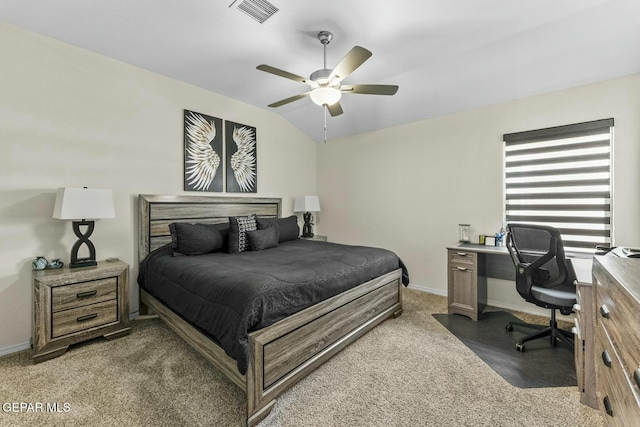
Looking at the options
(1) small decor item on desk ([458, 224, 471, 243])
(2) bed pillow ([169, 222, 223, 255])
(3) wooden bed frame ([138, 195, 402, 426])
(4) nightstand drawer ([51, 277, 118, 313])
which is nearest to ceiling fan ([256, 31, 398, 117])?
(3) wooden bed frame ([138, 195, 402, 426])

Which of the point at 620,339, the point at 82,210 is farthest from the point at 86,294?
the point at 620,339

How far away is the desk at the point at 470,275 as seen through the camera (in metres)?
3.11

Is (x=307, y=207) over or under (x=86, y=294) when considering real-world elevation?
over

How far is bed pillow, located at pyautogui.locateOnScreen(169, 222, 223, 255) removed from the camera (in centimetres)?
300

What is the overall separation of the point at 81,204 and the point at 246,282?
5.88ft

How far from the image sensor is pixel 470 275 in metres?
3.15

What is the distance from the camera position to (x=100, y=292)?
253 cm

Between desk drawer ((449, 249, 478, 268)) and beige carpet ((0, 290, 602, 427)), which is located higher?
desk drawer ((449, 249, 478, 268))

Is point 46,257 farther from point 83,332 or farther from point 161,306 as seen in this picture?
point 161,306

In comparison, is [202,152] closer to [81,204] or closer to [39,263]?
[81,204]

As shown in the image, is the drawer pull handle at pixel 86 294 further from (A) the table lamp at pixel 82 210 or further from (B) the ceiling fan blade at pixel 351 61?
(B) the ceiling fan blade at pixel 351 61

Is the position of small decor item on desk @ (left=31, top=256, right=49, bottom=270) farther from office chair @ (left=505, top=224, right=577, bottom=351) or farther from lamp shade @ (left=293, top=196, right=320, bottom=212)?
office chair @ (left=505, top=224, right=577, bottom=351)

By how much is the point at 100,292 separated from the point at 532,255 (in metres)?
3.89

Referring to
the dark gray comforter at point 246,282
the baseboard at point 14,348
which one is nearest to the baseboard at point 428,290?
the dark gray comforter at point 246,282
